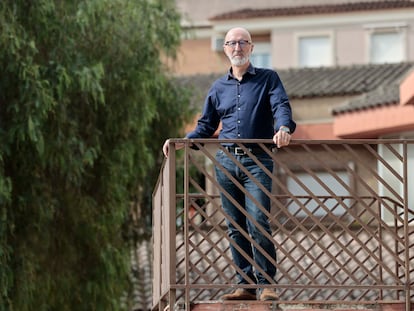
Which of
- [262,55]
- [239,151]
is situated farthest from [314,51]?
[239,151]

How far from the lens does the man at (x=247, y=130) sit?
830 cm

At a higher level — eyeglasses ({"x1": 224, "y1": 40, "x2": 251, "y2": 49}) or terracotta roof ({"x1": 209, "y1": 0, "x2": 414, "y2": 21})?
eyeglasses ({"x1": 224, "y1": 40, "x2": 251, "y2": 49})

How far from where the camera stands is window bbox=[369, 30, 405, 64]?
1388 inches

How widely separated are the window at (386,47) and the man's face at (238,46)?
88.7 feet

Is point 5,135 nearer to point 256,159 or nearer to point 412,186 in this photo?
point 256,159

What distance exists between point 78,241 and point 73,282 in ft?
1.85

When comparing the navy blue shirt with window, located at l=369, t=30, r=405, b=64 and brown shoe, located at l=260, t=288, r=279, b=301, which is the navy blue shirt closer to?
brown shoe, located at l=260, t=288, r=279, b=301

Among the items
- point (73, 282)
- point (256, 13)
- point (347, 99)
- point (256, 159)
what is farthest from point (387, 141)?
point (256, 13)

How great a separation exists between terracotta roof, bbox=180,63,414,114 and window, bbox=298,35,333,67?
454cm

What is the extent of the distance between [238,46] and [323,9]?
89.1 feet

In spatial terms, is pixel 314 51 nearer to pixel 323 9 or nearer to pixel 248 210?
pixel 323 9

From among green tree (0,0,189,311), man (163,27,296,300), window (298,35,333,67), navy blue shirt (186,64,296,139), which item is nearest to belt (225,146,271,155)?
man (163,27,296,300)

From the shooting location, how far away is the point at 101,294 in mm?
18312

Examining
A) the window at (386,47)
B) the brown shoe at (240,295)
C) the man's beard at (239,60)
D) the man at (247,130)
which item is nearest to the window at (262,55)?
the window at (386,47)
